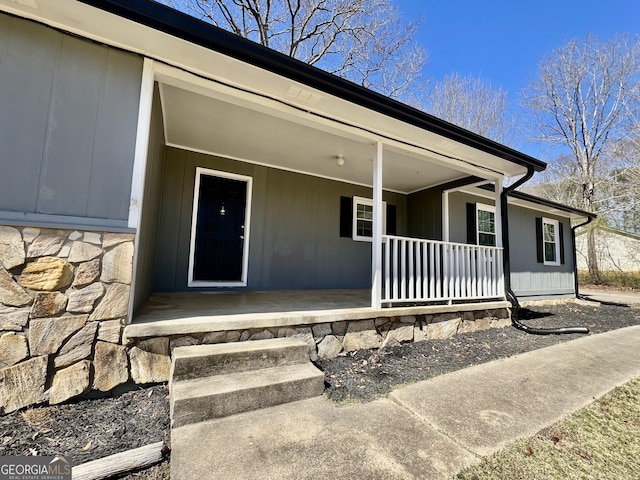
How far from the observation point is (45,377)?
1949mm

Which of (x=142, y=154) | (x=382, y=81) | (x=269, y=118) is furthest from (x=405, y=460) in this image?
(x=382, y=81)

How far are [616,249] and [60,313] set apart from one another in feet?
60.6

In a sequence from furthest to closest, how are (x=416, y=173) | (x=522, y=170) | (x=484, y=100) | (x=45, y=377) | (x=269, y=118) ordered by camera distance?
1. (x=484, y=100)
2. (x=416, y=173)
3. (x=522, y=170)
4. (x=269, y=118)
5. (x=45, y=377)

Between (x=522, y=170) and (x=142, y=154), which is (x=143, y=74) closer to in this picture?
(x=142, y=154)

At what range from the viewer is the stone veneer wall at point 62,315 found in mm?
1904

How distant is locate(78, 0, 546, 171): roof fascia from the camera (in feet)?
6.66

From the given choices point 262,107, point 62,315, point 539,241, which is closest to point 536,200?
point 539,241

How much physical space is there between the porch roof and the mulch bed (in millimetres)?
2611

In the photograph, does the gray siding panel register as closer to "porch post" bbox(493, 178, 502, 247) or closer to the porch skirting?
the porch skirting

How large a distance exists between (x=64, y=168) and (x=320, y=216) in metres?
4.01

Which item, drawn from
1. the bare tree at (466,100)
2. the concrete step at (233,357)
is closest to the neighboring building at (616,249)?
the bare tree at (466,100)

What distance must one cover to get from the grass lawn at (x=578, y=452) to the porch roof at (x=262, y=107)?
3.06 metres

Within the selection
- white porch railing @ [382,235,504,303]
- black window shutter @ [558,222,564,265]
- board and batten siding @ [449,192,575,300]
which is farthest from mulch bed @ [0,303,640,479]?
black window shutter @ [558,222,564,265]

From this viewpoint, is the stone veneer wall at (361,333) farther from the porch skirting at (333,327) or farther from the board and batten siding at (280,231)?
the board and batten siding at (280,231)
